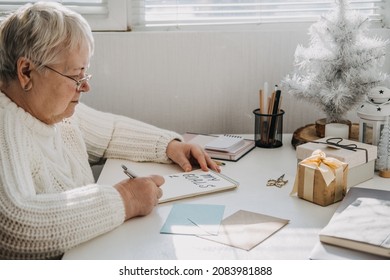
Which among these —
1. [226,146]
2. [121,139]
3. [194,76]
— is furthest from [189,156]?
[194,76]

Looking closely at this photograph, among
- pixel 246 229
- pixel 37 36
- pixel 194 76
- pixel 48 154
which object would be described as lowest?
pixel 246 229

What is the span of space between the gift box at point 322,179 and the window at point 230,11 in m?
0.90

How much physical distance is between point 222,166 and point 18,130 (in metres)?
0.62

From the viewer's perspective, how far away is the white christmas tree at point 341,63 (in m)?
1.66

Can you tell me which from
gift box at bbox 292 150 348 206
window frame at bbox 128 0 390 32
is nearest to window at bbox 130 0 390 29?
window frame at bbox 128 0 390 32

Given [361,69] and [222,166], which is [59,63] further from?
[361,69]

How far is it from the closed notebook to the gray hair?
74 centimetres

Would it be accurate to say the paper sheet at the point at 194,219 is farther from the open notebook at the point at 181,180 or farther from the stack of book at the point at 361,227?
the stack of book at the point at 361,227

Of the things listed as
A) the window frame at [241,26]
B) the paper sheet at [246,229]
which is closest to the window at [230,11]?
the window frame at [241,26]

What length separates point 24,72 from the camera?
1.28 meters

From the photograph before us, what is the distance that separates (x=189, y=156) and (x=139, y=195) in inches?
15.2

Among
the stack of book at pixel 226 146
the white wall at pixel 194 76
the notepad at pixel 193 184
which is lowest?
the notepad at pixel 193 184

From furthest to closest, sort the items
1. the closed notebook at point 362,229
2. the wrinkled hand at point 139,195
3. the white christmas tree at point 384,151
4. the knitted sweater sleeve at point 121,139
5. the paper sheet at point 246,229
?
the knitted sweater sleeve at point 121,139 < the white christmas tree at point 384,151 < the wrinkled hand at point 139,195 < the paper sheet at point 246,229 < the closed notebook at point 362,229

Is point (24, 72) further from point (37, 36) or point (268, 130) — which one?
point (268, 130)
